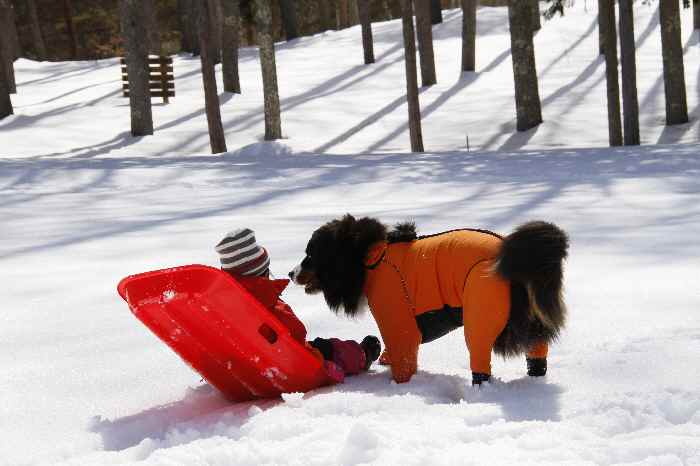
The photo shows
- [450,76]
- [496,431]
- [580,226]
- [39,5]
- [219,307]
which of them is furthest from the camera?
[39,5]

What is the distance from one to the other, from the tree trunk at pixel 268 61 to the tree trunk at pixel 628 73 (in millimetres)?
6666

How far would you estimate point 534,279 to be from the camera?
3.32 metres

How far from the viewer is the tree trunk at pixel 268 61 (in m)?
17.9

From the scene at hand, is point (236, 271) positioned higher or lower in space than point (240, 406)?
higher

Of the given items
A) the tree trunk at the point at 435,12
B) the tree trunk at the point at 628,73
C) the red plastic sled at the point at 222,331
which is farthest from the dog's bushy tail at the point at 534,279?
the tree trunk at the point at 435,12

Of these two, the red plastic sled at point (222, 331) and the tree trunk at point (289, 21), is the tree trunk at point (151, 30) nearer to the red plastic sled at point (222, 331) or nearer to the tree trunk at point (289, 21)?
the tree trunk at point (289, 21)

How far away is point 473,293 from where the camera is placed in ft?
11.2

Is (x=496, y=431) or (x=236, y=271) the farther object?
(x=236, y=271)

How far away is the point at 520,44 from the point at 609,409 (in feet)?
50.3

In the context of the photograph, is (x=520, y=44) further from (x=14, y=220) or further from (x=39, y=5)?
(x=39, y=5)

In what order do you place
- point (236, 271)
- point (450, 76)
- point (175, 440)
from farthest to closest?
point (450, 76) < point (236, 271) < point (175, 440)

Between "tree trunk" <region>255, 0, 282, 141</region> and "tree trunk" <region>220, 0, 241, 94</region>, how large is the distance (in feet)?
15.0

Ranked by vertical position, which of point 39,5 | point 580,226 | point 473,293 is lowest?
point 580,226

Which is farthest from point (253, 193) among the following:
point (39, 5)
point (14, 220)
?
point (39, 5)
